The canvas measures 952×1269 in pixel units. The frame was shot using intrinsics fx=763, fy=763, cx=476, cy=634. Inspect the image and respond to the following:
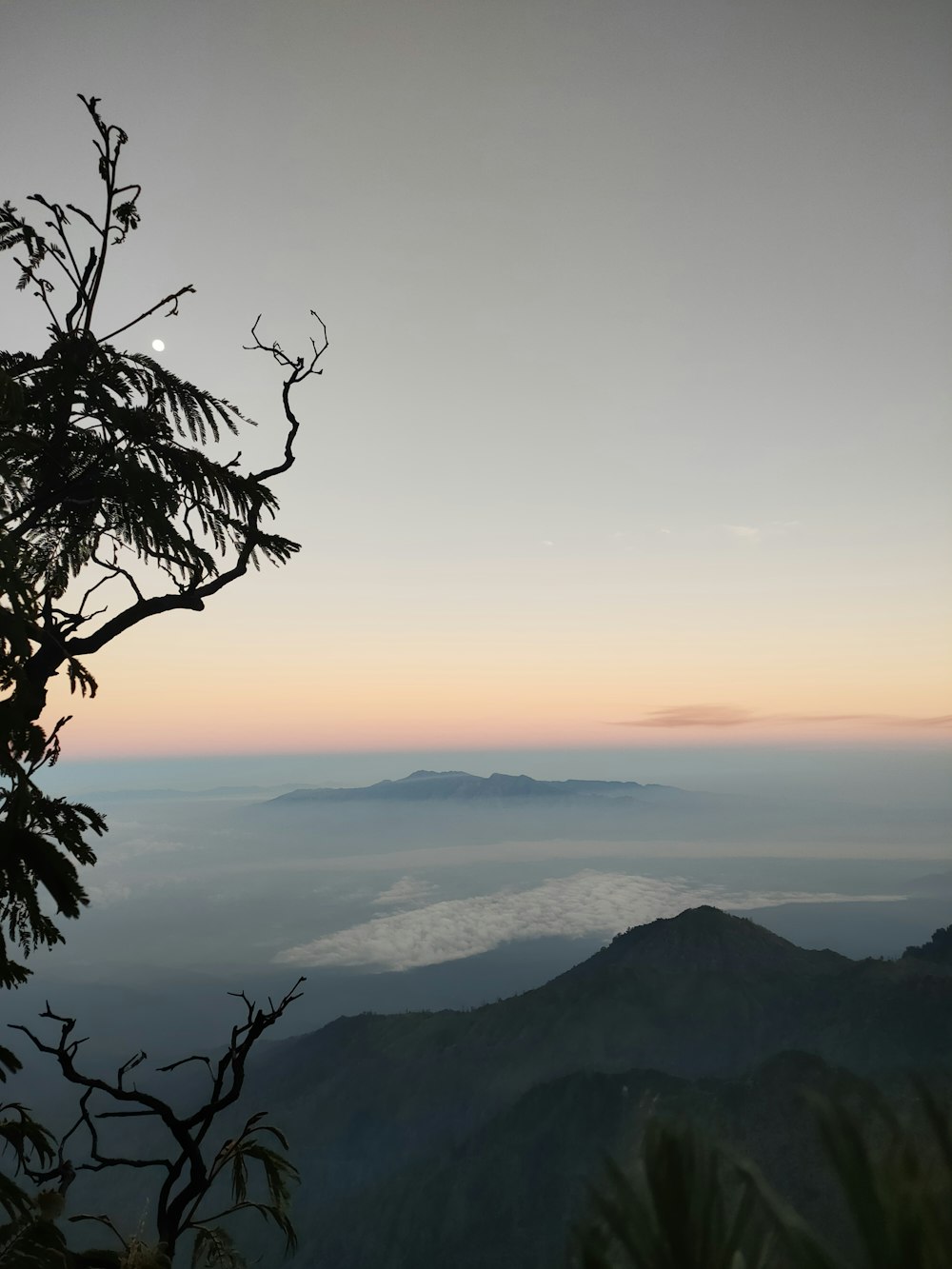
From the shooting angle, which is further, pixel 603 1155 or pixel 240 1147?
pixel 240 1147

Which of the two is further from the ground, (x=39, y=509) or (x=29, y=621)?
(x=39, y=509)

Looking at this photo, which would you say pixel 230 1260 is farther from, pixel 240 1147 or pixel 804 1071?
pixel 804 1071

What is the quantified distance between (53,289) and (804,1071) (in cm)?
20630

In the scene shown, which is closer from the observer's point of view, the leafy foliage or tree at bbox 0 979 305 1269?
the leafy foliage

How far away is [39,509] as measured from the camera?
6.75 metres

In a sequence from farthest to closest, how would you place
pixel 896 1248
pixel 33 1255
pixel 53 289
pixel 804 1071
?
pixel 804 1071
pixel 53 289
pixel 33 1255
pixel 896 1248

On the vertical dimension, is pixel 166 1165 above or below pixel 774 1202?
below

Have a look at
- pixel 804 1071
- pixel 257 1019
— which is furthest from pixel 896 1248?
pixel 804 1071

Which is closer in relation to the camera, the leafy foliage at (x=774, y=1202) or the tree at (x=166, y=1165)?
the leafy foliage at (x=774, y=1202)

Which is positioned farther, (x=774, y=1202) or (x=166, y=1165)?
(x=166, y=1165)

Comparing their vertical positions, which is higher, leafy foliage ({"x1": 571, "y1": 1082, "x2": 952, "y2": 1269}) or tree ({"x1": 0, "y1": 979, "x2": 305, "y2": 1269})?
leafy foliage ({"x1": 571, "y1": 1082, "x2": 952, "y2": 1269})

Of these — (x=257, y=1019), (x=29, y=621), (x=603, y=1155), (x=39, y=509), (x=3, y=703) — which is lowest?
(x=257, y=1019)

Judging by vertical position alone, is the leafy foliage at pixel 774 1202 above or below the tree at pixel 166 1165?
above

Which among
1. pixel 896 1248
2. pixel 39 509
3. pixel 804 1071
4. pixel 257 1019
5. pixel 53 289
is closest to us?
pixel 896 1248
